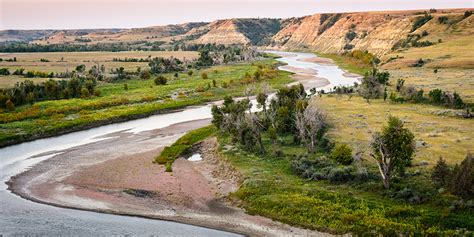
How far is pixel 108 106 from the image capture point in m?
82.5

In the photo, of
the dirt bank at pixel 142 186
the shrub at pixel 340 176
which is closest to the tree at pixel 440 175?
the shrub at pixel 340 176

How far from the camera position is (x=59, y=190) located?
4147 cm

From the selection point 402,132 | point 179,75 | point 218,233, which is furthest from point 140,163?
point 179,75

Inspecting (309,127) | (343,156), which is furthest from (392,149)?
(309,127)

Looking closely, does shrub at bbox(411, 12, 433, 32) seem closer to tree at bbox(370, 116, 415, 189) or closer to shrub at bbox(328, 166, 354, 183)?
tree at bbox(370, 116, 415, 189)

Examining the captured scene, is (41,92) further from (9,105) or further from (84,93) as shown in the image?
(9,105)

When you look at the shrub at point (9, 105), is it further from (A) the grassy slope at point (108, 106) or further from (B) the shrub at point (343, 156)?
(B) the shrub at point (343, 156)

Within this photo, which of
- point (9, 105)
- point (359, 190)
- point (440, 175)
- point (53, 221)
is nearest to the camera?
point (440, 175)

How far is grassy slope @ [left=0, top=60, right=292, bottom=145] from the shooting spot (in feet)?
211

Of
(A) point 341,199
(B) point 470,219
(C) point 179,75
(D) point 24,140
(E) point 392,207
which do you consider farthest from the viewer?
(C) point 179,75

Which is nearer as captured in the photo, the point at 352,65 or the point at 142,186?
the point at 142,186

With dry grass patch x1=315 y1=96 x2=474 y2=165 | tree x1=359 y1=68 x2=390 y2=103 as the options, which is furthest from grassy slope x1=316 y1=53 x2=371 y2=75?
dry grass patch x1=315 y1=96 x2=474 y2=165

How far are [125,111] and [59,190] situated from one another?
122ft

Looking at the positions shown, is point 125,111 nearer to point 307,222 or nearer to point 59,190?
point 59,190
